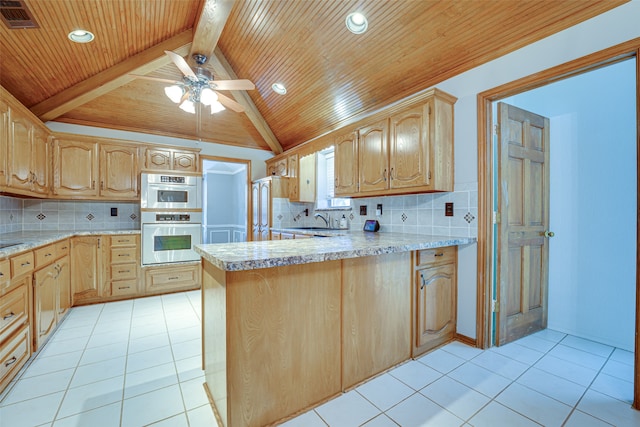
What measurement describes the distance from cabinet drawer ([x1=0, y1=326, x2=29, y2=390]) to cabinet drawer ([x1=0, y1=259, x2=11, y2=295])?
374 millimetres

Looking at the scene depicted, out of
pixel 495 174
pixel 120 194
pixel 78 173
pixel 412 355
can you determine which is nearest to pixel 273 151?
pixel 120 194

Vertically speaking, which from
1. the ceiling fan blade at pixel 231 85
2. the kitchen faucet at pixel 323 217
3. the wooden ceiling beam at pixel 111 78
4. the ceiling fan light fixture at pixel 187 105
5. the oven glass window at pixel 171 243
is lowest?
the oven glass window at pixel 171 243

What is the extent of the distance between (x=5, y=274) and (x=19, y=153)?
1.68 m

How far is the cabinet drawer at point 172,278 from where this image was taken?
12.7ft

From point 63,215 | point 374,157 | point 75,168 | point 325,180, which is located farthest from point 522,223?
point 63,215

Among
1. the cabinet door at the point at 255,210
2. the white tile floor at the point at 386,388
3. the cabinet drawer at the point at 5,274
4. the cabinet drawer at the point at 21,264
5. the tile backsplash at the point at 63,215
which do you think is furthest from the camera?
the cabinet door at the point at 255,210

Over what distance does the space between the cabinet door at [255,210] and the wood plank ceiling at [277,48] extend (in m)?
1.54

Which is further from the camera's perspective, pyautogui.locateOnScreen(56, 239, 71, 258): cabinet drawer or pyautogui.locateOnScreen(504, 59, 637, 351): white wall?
pyautogui.locateOnScreen(56, 239, 71, 258): cabinet drawer

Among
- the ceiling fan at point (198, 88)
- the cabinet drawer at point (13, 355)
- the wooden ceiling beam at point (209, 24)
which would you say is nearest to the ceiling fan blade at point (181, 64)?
the ceiling fan at point (198, 88)

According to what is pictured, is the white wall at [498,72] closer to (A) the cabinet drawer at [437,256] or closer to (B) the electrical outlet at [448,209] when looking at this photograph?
(A) the cabinet drawer at [437,256]

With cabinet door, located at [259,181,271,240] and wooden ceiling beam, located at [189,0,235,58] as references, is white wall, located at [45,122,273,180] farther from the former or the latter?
wooden ceiling beam, located at [189,0,235,58]

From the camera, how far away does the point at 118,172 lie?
388 cm

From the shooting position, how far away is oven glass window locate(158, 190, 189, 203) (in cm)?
391

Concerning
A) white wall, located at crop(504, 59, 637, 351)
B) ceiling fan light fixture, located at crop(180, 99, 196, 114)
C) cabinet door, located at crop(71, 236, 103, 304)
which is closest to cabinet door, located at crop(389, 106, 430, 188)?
white wall, located at crop(504, 59, 637, 351)
